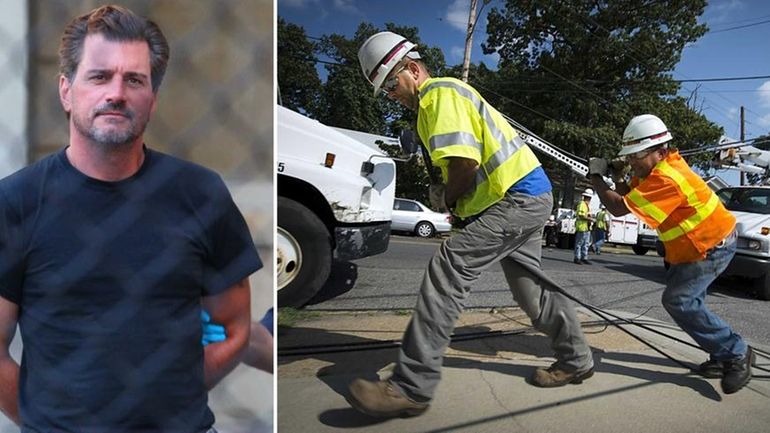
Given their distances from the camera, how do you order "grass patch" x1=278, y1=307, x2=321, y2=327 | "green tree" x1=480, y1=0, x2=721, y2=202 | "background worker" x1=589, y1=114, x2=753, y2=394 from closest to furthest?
"background worker" x1=589, y1=114, x2=753, y2=394 → "grass patch" x1=278, y1=307, x2=321, y2=327 → "green tree" x1=480, y1=0, x2=721, y2=202

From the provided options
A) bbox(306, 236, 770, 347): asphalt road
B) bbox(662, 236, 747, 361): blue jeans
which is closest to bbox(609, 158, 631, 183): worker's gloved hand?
bbox(662, 236, 747, 361): blue jeans

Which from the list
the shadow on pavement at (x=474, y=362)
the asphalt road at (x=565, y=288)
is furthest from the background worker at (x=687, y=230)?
the asphalt road at (x=565, y=288)

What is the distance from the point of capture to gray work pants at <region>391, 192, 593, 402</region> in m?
2.06

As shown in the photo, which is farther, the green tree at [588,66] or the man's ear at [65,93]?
the green tree at [588,66]

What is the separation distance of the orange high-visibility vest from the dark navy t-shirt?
7.18ft

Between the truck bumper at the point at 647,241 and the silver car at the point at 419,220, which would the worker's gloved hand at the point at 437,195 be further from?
the silver car at the point at 419,220

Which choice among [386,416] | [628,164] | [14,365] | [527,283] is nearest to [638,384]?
[527,283]

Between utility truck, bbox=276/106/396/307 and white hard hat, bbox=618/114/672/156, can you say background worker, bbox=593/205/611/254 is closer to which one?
utility truck, bbox=276/106/396/307

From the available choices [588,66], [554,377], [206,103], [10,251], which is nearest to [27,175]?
[10,251]

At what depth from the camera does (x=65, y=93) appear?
1.08 meters

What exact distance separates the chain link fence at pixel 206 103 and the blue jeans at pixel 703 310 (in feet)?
7.38

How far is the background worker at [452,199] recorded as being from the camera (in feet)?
6.68

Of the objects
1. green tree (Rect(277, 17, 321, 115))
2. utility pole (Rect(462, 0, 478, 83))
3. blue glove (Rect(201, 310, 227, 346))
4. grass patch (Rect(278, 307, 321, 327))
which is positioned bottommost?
grass patch (Rect(278, 307, 321, 327))

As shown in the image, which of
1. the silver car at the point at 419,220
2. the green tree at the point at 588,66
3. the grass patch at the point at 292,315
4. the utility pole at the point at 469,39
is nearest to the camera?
the grass patch at the point at 292,315
